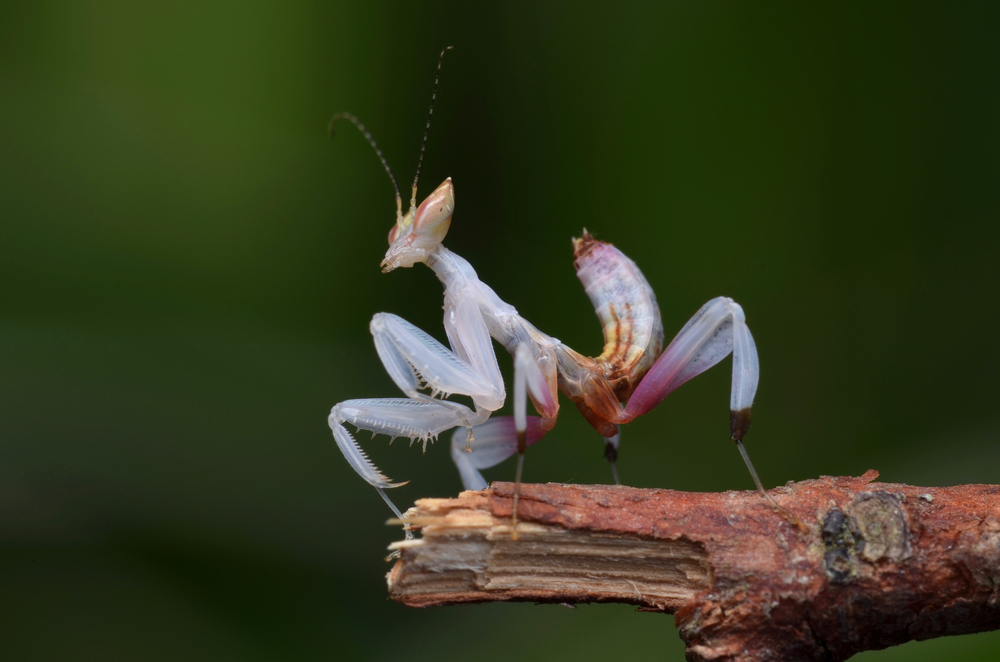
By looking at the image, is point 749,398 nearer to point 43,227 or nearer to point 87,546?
point 87,546

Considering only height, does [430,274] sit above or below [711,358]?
above

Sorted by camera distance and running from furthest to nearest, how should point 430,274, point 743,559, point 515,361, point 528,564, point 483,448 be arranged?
point 430,274 < point 483,448 < point 515,361 < point 528,564 < point 743,559

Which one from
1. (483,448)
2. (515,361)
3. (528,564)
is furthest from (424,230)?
(528,564)

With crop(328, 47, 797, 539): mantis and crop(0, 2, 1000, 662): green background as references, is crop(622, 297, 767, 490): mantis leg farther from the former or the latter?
crop(0, 2, 1000, 662): green background

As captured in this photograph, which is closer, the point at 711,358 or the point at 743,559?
the point at 743,559

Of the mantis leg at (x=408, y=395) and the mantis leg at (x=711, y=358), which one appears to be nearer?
the mantis leg at (x=711, y=358)

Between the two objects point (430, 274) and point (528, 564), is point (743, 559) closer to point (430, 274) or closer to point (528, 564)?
point (528, 564)

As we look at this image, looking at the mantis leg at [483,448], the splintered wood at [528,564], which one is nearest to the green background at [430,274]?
the mantis leg at [483,448]

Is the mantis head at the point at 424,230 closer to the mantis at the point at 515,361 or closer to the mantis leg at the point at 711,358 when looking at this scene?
the mantis at the point at 515,361
